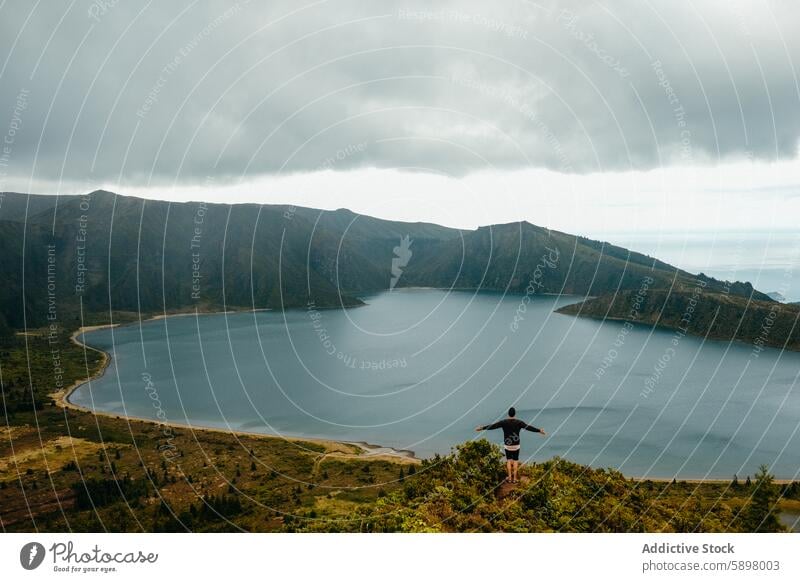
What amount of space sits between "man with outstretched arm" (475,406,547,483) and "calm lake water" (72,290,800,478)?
150ft

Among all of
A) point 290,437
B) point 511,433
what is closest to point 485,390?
point 290,437

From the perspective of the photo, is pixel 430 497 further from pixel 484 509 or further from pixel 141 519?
pixel 141 519

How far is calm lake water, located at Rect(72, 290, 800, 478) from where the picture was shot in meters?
68.0

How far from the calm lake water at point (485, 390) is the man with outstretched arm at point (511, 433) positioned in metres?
45.7

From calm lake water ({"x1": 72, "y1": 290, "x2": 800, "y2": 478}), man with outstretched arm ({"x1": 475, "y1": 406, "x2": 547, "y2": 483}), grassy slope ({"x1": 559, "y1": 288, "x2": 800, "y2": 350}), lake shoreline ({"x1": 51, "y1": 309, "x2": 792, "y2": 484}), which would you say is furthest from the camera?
grassy slope ({"x1": 559, "y1": 288, "x2": 800, "y2": 350})

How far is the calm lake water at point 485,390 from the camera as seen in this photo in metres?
68.0

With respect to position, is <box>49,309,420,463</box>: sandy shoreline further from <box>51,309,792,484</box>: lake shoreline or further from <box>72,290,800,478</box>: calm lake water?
<box>72,290,800,478</box>: calm lake water

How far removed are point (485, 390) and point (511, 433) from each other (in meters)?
81.5

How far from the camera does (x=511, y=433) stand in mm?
14484

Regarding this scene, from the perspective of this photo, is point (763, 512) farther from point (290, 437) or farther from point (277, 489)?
point (290, 437)

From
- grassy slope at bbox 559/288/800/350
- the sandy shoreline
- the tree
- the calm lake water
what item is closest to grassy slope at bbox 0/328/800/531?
the tree

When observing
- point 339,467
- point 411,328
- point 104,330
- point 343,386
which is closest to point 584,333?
point 411,328

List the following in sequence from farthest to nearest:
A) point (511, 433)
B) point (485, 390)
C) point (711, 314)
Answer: point (711, 314)
point (485, 390)
point (511, 433)

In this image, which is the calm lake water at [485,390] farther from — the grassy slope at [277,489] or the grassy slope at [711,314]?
the grassy slope at [277,489]
